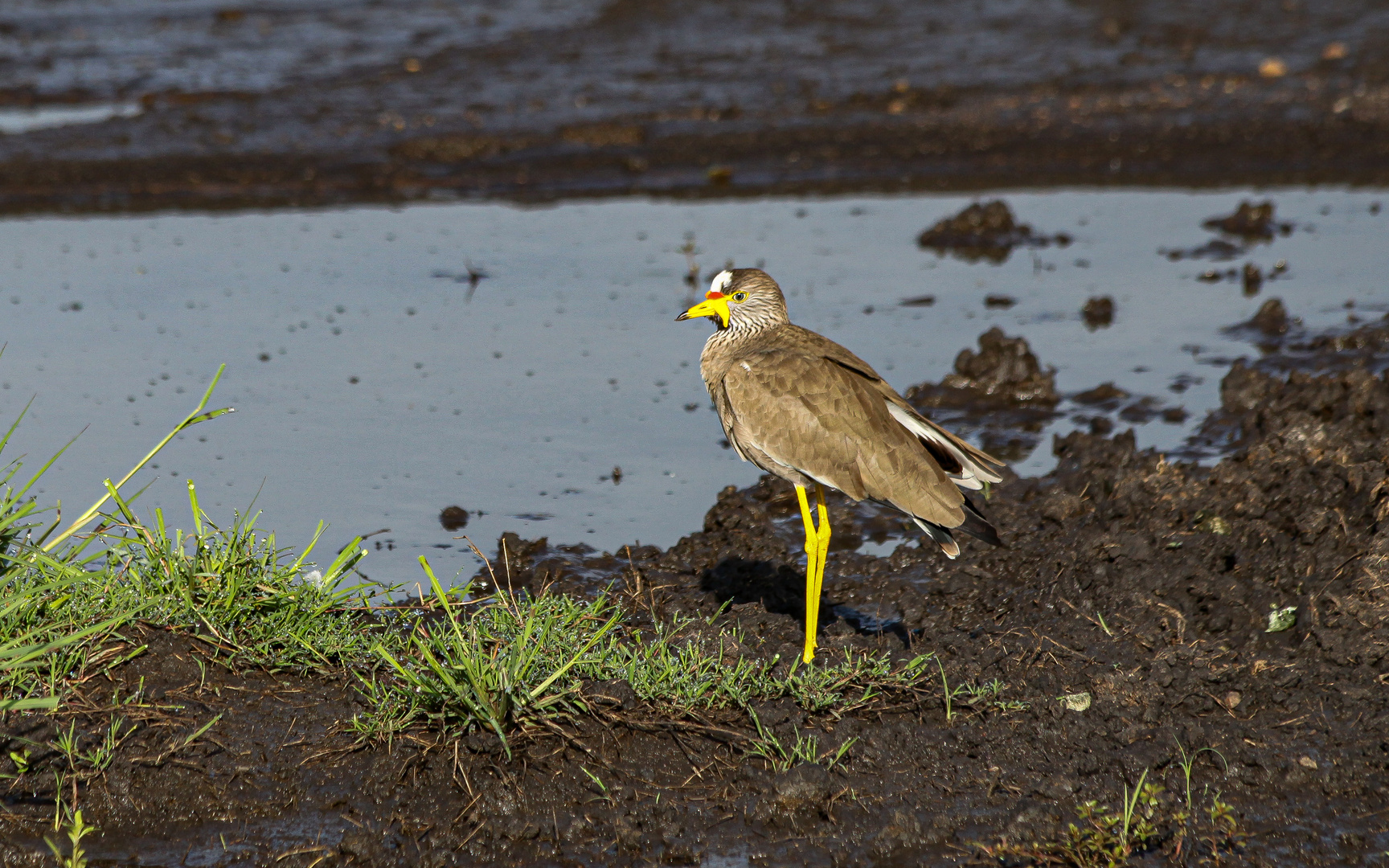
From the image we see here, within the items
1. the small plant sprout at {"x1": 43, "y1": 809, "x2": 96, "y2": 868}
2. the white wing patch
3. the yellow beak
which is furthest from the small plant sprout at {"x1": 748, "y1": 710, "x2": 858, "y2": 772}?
the small plant sprout at {"x1": 43, "y1": 809, "x2": 96, "y2": 868}

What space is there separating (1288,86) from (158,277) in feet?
37.7

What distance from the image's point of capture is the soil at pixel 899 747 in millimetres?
4332

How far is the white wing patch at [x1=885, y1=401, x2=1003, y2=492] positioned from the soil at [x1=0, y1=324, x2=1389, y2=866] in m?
0.56

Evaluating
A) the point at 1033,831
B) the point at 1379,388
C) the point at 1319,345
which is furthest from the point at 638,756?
the point at 1319,345

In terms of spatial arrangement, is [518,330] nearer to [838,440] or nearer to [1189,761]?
[838,440]

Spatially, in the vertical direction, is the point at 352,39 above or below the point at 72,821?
above

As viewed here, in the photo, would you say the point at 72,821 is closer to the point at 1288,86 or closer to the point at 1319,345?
the point at 1319,345

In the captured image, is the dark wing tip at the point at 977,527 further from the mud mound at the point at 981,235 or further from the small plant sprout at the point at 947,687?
the mud mound at the point at 981,235

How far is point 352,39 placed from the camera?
18.2 metres

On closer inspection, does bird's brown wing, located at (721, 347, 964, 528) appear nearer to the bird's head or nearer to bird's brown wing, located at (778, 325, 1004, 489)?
bird's brown wing, located at (778, 325, 1004, 489)

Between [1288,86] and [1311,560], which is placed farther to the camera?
[1288,86]

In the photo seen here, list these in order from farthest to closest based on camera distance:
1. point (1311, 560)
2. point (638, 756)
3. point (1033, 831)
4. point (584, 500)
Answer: point (584, 500)
point (1311, 560)
point (638, 756)
point (1033, 831)

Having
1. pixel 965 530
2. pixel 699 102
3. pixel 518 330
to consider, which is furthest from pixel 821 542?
pixel 699 102

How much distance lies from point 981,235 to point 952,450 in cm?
658
